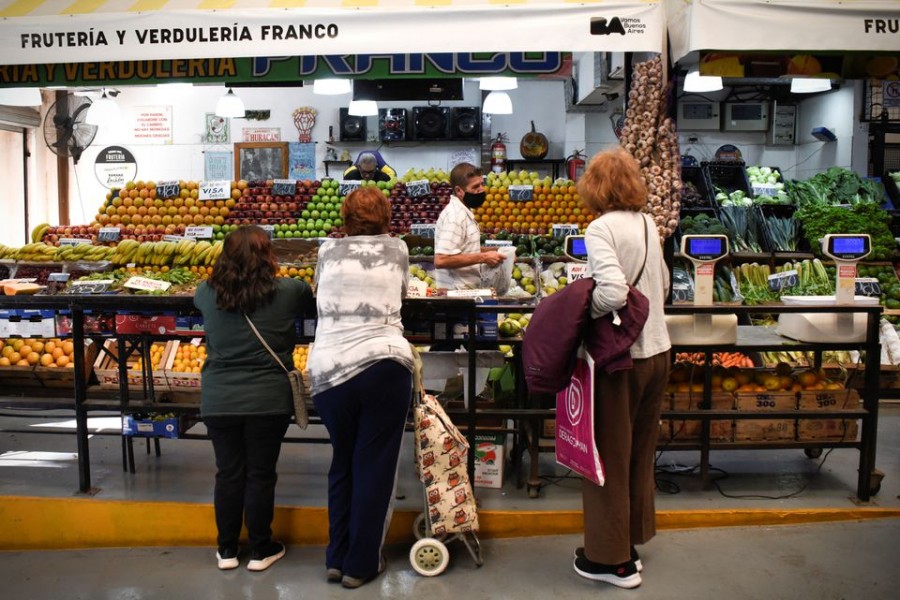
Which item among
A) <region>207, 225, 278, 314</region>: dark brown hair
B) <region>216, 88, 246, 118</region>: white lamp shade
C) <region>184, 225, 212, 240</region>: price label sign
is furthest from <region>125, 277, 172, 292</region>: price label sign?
<region>216, 88, 246, 118</region>: white lamp shade

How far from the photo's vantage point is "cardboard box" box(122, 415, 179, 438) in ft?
14.6

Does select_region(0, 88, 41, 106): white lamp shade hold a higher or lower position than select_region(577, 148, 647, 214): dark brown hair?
higher

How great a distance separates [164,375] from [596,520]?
2.62m

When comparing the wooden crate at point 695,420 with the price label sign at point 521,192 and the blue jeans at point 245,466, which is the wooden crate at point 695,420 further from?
the price label sign at point 521,192

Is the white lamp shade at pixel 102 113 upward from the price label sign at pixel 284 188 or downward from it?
upward

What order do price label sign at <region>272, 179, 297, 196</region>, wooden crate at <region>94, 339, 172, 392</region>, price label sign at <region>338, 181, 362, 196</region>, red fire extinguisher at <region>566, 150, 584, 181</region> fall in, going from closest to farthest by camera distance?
wooden crate at <region>94, 339, 172, 392</region>
price label sign at <region>338, 181, 362, 196</region>
price label sign at <region>272, 179, 297, 196</region>
red fire extinguisher at <region>566, 150, 584, 181</region>

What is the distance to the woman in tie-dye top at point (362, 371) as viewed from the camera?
3469 mm

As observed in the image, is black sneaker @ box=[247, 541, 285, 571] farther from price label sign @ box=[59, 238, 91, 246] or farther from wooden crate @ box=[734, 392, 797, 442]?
price label sign @ box=[59, 238, 91, 246]

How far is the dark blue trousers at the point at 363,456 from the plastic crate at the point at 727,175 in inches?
264

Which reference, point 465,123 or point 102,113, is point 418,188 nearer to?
point 102,113

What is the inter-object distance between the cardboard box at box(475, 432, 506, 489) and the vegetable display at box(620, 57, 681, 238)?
1.77 m

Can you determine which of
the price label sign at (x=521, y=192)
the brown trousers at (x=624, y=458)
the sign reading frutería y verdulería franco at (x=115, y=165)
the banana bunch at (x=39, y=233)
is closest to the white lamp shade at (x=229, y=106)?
the sign reading frutería y verdulería franco at (x=115, y=165)

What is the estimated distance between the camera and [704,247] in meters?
4.33

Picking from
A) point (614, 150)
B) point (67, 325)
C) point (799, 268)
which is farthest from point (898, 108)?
point (67, 325)
